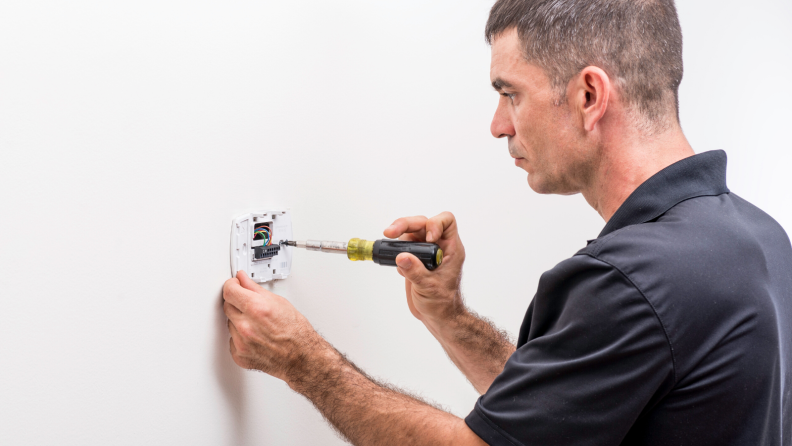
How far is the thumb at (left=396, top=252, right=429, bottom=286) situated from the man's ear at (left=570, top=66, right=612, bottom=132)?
316 millimetres

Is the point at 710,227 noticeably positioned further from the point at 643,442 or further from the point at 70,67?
the point at 70,67

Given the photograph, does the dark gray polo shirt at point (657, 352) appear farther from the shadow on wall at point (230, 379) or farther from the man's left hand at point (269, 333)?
the shadow on wall at point (230, 379)

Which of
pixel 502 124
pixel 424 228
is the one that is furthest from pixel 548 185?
pixel 424 228

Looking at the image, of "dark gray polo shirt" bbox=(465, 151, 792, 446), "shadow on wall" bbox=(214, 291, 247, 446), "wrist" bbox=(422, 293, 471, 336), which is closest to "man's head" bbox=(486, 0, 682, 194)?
"dark gray polo shirt" bbox=(465, 151, 792, 446)

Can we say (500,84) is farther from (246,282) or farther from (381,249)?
(246,282)

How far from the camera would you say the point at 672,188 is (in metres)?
0.69

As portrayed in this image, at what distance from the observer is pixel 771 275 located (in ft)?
2.07

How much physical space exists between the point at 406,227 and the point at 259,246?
25 cm

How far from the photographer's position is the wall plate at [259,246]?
2.69 feet

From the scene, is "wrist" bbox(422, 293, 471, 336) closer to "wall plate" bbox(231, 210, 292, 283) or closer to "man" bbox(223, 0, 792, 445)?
"man" bbox(223, 0, 792, 445)

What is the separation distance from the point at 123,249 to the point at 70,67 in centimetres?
22

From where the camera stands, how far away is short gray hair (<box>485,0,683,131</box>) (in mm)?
741

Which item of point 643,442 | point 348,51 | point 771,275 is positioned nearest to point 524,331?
point 643,442

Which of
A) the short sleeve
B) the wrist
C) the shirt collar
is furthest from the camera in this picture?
the wrist
